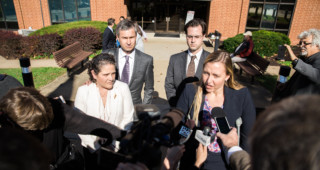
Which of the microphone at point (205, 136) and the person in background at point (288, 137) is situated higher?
the person in background at point (288, 137)

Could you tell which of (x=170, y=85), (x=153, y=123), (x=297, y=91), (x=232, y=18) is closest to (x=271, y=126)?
(x=153, y=123)

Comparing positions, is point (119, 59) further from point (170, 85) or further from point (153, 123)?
point (153, 123)

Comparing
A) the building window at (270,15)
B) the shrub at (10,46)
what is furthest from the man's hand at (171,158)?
the building window at (270,15)

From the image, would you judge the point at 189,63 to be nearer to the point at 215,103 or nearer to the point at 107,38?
the point at 215,103

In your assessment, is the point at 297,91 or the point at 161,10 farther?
the point at 161,10

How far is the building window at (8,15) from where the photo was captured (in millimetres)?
16620

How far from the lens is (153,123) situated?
1.21 meters

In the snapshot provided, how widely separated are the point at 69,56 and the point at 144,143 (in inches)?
305

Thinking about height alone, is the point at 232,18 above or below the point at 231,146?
above

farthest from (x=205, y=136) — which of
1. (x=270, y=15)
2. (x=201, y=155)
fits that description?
(x=270, y=15)

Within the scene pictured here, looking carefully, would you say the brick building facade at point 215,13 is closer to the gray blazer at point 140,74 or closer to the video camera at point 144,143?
the gray blazer at point 140,74

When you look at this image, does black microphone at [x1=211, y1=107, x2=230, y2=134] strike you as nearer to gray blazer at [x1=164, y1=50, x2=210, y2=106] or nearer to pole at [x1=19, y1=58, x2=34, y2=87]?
gray blazer at [x1=164, y1=50, x2=210, y2=106]

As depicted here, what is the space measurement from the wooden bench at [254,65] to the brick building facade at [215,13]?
816cm

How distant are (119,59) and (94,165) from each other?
158 centimetres
